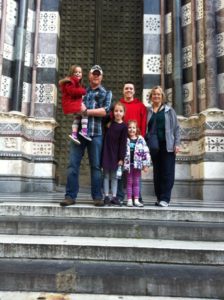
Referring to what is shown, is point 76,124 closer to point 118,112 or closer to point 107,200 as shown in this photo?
point 118,112

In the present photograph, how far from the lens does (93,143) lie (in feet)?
15.9

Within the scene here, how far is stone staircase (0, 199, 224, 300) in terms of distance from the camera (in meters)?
2.85

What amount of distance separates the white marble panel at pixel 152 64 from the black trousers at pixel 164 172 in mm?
4398

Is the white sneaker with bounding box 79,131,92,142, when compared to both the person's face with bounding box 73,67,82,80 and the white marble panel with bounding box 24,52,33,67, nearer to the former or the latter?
the person's face with bounding box 73,67,82,80

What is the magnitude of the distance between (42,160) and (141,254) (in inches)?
231

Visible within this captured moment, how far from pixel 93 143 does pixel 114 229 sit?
1400mm

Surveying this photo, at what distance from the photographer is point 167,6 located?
9352mm

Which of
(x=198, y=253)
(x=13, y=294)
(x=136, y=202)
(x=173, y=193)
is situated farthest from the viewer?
(x=173, y=193)

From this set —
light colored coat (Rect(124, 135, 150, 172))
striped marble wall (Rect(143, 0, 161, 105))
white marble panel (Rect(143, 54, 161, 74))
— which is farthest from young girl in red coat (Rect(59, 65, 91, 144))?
white marble panel (Rect(143, 54, 161, 74))

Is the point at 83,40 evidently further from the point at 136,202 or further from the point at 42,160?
the point at 136,202

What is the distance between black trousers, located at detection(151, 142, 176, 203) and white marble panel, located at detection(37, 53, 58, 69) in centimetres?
500

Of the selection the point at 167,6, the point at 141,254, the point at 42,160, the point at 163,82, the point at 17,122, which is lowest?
the point at 141,254

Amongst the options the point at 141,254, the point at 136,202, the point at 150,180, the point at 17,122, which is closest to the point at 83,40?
the point at 17,122

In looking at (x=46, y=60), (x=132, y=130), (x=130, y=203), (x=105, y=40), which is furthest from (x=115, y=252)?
(x=105, y=40)
